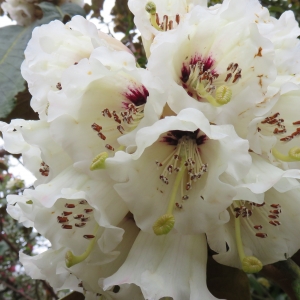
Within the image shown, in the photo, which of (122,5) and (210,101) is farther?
(122,5)

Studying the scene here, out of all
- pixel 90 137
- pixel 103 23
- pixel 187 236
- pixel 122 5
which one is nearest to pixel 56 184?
pixel 90 137

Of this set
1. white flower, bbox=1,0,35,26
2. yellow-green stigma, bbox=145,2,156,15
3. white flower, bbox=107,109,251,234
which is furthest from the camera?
white flower, bbox=1,0,35,26

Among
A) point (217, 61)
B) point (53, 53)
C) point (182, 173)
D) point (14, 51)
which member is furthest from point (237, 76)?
point (14, 51)

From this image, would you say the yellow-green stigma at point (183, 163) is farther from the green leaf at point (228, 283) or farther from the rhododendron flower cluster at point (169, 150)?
the green leaf at point (228, 283)

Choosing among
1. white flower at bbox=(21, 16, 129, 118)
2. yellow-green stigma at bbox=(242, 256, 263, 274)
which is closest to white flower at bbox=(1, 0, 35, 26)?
white flower at bbox=(21, 16, 129, 118)

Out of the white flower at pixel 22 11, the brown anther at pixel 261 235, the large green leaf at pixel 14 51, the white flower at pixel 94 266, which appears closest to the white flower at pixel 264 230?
the brown anther at pixel 261 235

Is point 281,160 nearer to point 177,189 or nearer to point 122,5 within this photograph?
point 177,189

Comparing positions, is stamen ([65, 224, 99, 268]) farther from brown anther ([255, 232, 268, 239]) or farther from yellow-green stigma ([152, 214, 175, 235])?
brown anther ([255, 232, 268, 239])
